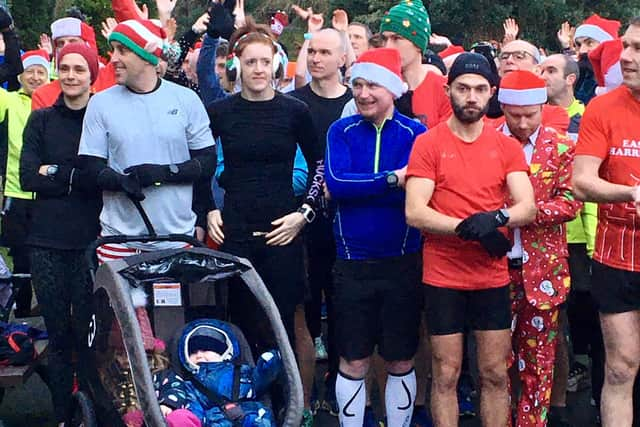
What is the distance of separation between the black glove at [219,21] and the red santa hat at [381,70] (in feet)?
4.67

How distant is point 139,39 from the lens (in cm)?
567

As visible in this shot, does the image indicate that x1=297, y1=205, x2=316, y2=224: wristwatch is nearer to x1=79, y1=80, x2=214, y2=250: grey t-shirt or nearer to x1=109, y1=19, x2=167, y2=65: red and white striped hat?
x1=79, y1=80, x2=214, y2=250: grey t-shirt

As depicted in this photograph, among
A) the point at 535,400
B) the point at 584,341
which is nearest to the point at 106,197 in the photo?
the point at 535,400

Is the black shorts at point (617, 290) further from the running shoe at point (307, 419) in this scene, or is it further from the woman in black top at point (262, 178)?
the running shoe at point (307, 419)

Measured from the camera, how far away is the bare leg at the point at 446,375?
17.7 ft

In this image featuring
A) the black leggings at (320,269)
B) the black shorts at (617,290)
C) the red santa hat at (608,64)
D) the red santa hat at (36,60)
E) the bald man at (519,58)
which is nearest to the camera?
the black shorts at (617,290)

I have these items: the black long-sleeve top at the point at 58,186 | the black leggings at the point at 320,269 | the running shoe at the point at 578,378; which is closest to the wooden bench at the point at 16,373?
the black long-sleeve top at the point at 58,186

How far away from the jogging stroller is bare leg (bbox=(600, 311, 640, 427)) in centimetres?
166

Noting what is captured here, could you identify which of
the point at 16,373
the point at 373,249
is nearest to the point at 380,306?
the point at 373,249

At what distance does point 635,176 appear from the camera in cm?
516

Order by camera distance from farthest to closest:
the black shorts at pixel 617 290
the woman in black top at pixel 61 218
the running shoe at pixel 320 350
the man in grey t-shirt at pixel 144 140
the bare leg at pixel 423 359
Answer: the running shoe at pixel 320 350, the bare leg at pixel 423 359, the woman in black top at pixel 61 218, the man in grey t-shirt at pixel 144 140, the black shorts at pixel 617 290

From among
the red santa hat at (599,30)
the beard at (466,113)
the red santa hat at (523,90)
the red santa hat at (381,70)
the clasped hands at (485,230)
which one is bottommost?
the clasped hands at (485,230)

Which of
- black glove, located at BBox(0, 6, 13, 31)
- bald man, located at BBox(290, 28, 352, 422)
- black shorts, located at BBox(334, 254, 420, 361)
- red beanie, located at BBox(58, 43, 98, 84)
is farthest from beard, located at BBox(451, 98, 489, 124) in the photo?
black glove, located at BBox(0, 6, 13, 31)

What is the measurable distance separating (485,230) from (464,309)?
0.56 metres
